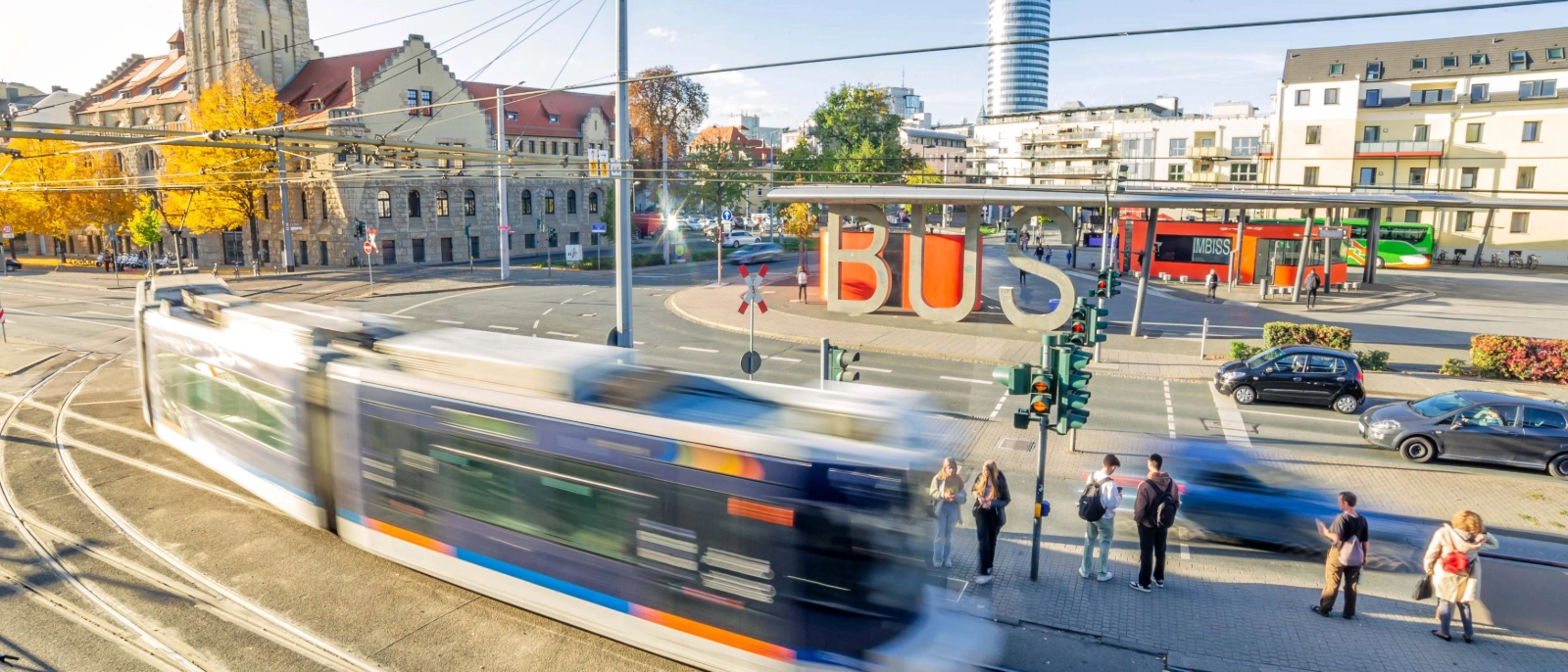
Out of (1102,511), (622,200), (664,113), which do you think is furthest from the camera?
(664,113)

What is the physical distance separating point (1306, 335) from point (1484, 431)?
919cm

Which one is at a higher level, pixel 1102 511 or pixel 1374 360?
pixel 1102 511

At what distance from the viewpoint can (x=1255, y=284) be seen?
4350cm

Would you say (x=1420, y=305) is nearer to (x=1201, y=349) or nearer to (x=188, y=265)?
(x=1201, y=349)

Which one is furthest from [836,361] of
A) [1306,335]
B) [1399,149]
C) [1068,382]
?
[1399,149]

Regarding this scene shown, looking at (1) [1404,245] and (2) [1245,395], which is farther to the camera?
(1) [1404,245]

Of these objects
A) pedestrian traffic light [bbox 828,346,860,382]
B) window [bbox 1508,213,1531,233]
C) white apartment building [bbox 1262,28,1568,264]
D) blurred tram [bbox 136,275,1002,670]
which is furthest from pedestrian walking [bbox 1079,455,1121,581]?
window [bbox 1508,213,1531,233]

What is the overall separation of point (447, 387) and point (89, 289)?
Answer: 4507cm

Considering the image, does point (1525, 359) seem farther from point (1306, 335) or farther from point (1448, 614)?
point (1448, 614)

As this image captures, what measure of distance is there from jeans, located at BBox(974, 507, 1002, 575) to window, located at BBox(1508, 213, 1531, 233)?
63554 millimetres

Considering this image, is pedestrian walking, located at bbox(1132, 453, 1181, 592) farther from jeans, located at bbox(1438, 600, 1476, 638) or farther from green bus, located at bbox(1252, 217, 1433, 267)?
green bus, located at bbox(1252, 217, 1433, 267)

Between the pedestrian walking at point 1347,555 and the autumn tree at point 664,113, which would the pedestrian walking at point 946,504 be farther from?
the autumn tree at point 664,113

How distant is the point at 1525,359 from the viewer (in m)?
21.5

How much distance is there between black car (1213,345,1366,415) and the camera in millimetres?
18781
